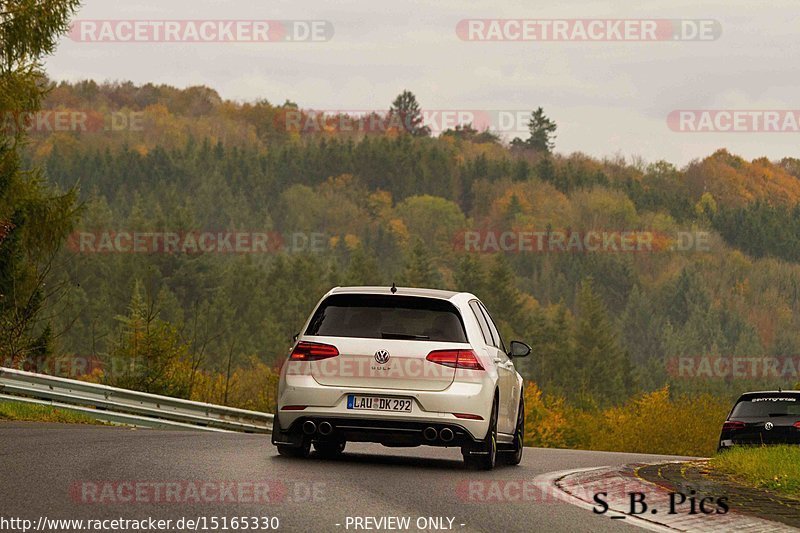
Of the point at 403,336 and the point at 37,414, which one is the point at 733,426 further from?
the point at 37,414

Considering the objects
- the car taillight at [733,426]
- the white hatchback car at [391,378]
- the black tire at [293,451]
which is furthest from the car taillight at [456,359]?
the car taillight at [733,426]

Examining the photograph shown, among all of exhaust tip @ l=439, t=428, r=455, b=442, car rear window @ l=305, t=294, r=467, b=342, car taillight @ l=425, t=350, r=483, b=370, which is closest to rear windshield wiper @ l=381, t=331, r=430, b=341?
car rear window @ l=305, t=294, r=467, b=342

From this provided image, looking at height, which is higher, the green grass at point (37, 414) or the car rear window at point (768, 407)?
the car rear window at point (768, 407)

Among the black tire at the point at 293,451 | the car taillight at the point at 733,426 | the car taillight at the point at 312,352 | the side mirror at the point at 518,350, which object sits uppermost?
the car taillight at the point at 312,352

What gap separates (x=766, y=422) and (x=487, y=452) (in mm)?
8770

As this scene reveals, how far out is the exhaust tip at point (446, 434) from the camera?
489 inches

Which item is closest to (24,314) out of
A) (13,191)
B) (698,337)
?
(13,191)

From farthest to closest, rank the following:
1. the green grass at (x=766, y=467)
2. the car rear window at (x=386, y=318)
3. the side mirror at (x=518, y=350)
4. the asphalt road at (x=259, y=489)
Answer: the side mirror at (x=518, y=350)
the car rear window at (x=386, y=318)
the green grass at (x=766, y=467)
the asphalt road at (x=259, y=489)

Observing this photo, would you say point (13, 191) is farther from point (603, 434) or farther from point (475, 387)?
point (603, 434)

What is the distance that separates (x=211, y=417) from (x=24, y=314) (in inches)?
174

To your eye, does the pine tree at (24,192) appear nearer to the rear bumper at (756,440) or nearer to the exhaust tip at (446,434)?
the rear bumper at (756,440)

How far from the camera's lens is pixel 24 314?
26.3m

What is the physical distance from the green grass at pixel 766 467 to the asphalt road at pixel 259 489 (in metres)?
1.88

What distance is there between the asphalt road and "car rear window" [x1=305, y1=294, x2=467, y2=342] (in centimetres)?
128
